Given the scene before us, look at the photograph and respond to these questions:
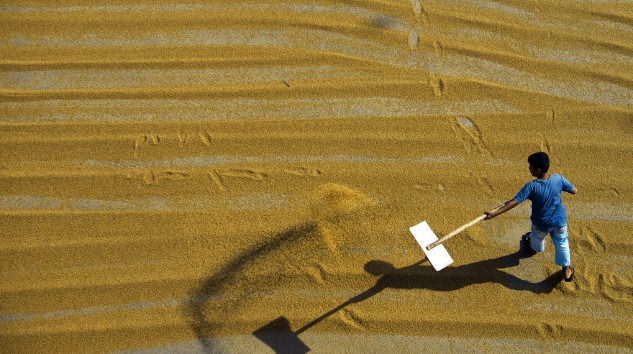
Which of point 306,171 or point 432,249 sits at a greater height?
point 306,171

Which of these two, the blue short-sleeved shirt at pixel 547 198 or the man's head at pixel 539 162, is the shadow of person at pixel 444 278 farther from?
the man's head at pixel 539 162

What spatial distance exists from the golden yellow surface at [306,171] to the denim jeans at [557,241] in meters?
0.21

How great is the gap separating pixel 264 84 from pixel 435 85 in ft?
4.74

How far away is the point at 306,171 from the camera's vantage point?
412 cm

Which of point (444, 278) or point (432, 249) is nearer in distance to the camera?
point (432, 249)

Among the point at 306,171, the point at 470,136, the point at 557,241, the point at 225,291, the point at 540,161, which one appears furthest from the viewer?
the point at 470,136

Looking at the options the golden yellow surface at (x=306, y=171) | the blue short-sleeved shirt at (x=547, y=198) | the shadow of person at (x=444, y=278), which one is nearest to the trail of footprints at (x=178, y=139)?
the golden yellow surface at (x=306, y=171)

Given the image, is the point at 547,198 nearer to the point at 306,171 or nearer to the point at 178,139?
the point at 306,171

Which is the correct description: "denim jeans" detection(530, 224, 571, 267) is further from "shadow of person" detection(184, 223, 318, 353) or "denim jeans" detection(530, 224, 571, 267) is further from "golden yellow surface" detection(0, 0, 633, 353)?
"shadow of person" detection(184, 223, 318, 353)

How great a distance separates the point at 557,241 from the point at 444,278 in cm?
79

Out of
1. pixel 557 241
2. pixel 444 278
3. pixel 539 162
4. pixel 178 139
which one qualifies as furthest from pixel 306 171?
pixel 557 241

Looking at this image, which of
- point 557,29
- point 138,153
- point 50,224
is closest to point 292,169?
point 138,153

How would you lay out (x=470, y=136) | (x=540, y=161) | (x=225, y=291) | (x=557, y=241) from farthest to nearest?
(x=470, y=136) < (x=225, y=291) < (x=557, y=241) < (x=540, y=161)

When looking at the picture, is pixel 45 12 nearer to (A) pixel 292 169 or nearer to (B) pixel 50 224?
(B) pixel 50 224
